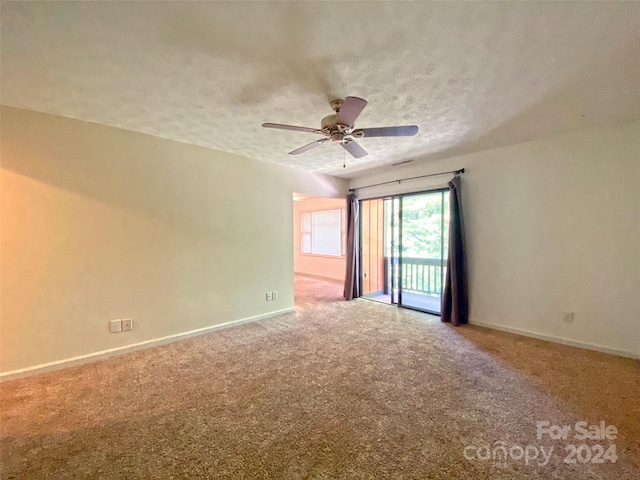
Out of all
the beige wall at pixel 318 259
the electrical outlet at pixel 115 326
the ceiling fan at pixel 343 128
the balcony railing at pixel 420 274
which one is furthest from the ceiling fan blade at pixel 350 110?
the beige wall at pixel 318 259

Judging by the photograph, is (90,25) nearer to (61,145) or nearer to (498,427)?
(61,145)

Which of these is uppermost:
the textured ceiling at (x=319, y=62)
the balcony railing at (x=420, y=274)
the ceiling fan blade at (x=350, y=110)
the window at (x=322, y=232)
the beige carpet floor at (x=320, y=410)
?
the textured ceiling at (x=319, y=62)

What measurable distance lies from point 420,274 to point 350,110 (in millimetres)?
4298

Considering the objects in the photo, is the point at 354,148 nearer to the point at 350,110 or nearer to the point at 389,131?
the point at 389,131

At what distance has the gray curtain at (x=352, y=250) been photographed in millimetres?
5633

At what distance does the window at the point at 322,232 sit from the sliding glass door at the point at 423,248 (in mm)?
2474

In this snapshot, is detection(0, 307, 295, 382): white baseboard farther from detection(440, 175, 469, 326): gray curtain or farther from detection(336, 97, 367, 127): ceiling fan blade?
detection(336, 97, 367, 127): ceiling fan blade

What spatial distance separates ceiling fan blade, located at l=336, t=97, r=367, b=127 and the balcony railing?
3443 mm

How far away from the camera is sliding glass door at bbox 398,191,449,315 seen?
15.0 ft

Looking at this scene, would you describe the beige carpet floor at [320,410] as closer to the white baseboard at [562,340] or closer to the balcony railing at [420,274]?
the white baseboard at [562,340]

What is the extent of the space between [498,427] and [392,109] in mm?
2632

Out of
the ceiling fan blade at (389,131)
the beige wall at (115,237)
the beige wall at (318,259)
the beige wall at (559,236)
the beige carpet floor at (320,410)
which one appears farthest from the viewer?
the beige wall at (318,259)

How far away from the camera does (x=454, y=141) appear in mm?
3520

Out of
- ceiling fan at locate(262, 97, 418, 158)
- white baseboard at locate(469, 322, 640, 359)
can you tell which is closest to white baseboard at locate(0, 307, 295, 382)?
ceiling fan at locate(262, 97, 418, 158)
